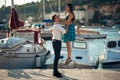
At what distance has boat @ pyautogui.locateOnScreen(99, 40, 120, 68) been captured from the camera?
1977 cm

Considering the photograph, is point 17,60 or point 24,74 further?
point 17,60

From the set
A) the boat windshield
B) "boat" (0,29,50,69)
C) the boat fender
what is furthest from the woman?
the boat windshield

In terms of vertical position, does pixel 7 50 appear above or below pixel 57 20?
below

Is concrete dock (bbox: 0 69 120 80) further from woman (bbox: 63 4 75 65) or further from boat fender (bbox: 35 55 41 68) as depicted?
boat fender (bbox: 35 55 41 68)

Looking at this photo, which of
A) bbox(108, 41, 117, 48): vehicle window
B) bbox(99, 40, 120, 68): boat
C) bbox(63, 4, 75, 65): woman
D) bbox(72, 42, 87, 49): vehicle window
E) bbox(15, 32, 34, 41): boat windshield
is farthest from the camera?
bbox(15, 32, 34, 41): boat windshield

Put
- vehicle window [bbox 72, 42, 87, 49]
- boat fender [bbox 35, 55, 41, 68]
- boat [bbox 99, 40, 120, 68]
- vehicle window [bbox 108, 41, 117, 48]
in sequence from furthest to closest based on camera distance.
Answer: vehicle window [bbox 72, 42, 87, 49] < vehicle window [bbox 108, 41, 117, 48] < boat fender [bbox 35, 55, 41, 68] < boat [bbox 99, 40, 120, 68]

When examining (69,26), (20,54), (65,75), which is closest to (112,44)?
(20,54)

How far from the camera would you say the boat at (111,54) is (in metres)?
19.8

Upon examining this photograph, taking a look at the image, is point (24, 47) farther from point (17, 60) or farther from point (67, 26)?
point (67, 26)

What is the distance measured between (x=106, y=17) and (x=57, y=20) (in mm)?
178594

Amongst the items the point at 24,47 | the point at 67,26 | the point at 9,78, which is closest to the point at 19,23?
the point at 24,47

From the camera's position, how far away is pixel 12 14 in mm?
21328

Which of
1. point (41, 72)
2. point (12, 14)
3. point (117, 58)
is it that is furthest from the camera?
point (12, 14)

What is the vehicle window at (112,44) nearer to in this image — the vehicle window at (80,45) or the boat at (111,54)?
the boat at (111,54)
